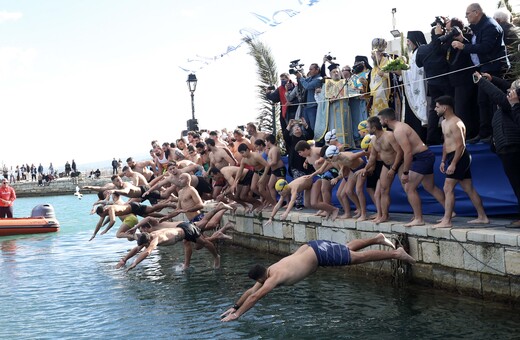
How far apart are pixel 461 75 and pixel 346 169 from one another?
106 inches

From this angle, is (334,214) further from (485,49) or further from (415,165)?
(485,49)

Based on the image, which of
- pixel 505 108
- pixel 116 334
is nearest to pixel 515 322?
pixel 505 108

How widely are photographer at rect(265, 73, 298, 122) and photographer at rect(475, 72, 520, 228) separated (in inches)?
258

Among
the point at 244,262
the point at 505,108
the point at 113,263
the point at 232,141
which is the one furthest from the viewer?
the point at 232,141

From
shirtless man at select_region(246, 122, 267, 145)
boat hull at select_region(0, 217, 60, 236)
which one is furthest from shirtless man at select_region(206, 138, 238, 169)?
boat hull at select_region(0, 217, 60, 236)

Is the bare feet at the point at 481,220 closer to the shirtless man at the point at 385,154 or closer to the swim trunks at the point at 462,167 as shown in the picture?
the swim trunks at the point at 462,167

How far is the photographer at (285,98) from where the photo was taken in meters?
15.6

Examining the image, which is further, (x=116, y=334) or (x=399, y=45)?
(x=399, y=45)

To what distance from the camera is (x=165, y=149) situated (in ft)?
66.1

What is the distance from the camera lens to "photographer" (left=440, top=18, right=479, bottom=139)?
34.9 feet

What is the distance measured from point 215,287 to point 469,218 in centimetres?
474

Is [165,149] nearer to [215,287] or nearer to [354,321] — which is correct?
[215,287]

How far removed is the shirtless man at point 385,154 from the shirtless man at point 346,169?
683 millimetres

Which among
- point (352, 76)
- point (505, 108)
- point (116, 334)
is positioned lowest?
point (116, 334)
